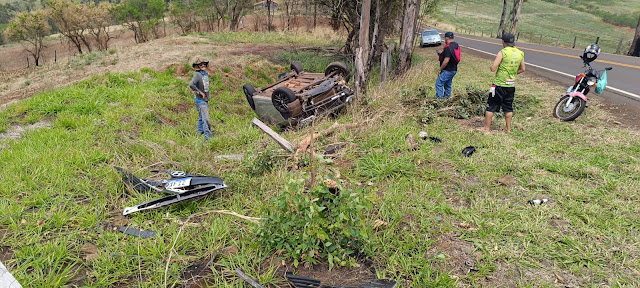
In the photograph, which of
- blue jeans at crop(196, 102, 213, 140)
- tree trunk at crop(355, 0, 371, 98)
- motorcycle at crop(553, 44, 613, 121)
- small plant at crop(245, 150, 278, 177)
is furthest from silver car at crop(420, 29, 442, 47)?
small plant at crop(245, 150, 278, 177)

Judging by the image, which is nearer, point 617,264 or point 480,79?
point 617,264

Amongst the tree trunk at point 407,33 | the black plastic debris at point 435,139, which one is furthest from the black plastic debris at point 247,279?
the tree trunk at point 407,33

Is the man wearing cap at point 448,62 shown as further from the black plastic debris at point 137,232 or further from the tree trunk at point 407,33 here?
the black plastic debris at point 137,232

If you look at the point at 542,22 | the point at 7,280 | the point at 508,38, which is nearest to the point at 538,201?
the point at 508,38

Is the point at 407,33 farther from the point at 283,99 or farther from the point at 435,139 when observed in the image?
the point at 435,139

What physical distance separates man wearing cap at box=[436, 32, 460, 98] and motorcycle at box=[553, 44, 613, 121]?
217 centimetres

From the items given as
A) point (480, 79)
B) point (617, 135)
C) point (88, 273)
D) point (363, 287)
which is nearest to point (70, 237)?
point (88, 273)

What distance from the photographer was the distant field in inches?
1636

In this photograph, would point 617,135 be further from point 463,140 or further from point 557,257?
point 557,257

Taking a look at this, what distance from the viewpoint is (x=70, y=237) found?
10.7 feet

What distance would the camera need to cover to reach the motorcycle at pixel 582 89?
20.3ft

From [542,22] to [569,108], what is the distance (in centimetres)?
5894

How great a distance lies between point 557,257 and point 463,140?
283cm

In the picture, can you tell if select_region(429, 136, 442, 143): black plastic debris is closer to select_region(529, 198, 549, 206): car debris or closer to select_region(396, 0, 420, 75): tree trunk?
select_region(529, 198, 549, 206): car debris
